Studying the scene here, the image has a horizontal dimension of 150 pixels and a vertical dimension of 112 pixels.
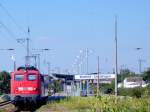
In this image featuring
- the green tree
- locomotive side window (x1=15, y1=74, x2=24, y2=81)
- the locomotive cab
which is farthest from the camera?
the green tree

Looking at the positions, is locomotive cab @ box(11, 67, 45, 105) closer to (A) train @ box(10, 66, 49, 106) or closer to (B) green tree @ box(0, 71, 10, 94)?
(A) train @ box(10, 66, 49, 106)

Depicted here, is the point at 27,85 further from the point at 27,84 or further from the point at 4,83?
the point at 4,83

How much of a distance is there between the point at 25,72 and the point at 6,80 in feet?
202

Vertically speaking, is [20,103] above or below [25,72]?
below

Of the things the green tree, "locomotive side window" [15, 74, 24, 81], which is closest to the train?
"locomotive side window" [15, 74, 24, 81]

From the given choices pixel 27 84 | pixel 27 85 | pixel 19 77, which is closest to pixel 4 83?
pixel 19 77

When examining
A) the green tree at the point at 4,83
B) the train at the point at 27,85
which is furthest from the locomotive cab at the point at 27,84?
the green tree at the point at 4,83

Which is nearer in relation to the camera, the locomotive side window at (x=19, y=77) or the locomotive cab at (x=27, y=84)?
the locomotive cab at (x=27, y=84)

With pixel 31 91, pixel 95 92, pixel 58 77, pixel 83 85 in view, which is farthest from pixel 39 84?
pixel 58 77

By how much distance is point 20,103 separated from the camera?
4122 cm

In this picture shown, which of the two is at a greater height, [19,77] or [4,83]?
[19,77]

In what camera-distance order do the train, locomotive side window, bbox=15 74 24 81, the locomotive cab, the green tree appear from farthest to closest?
1. the green tree
2. locomotive side window, bbox=15 74 24 81
3. the locomotive cab
4. the train

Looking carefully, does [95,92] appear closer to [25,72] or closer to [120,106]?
[120,106]

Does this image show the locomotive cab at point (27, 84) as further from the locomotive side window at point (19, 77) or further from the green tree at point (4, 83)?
the green tree at point (4, 83)
